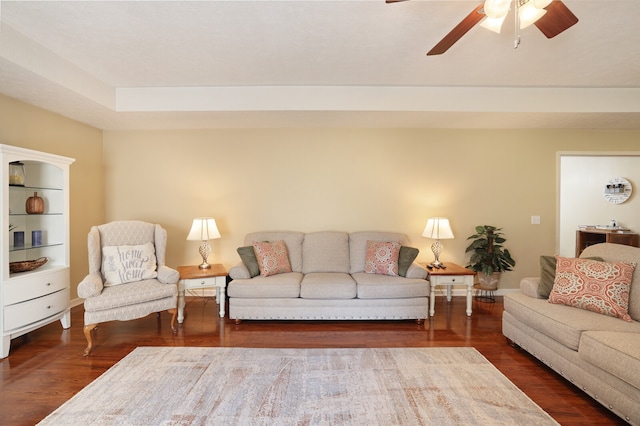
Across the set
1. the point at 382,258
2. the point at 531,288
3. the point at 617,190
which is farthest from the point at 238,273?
the point at 617,190

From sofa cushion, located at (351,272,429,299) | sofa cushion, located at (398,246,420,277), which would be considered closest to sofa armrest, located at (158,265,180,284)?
sofa cushion, located at (351,272,429,299)

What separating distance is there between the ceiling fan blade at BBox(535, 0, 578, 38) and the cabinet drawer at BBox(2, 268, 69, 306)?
4.34 metres

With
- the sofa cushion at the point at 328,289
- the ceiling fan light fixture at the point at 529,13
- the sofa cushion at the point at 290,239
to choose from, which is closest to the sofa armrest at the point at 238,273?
the sofa cushion at the point at 290,239

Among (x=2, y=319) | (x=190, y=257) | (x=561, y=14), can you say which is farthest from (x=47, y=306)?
(x=561, y=14)

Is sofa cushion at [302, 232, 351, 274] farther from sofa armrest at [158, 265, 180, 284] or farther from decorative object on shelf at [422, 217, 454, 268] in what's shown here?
sofa armrest at [158, 265, 180, 284]

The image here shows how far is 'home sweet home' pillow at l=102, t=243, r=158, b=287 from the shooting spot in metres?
3.15

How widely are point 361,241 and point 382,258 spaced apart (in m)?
0.42

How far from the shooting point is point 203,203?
4418mm

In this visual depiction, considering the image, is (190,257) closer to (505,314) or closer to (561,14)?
(505,314)

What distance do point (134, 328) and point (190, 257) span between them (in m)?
1.32

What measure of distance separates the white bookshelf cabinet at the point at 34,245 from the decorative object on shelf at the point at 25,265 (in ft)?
0.12

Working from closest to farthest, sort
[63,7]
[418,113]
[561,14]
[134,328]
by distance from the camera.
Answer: [561,14] → [63,7] → [134,328] → [418,113]

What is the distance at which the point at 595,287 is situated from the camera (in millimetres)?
2369

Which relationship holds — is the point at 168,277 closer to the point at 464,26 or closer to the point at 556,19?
the point at 464,26
